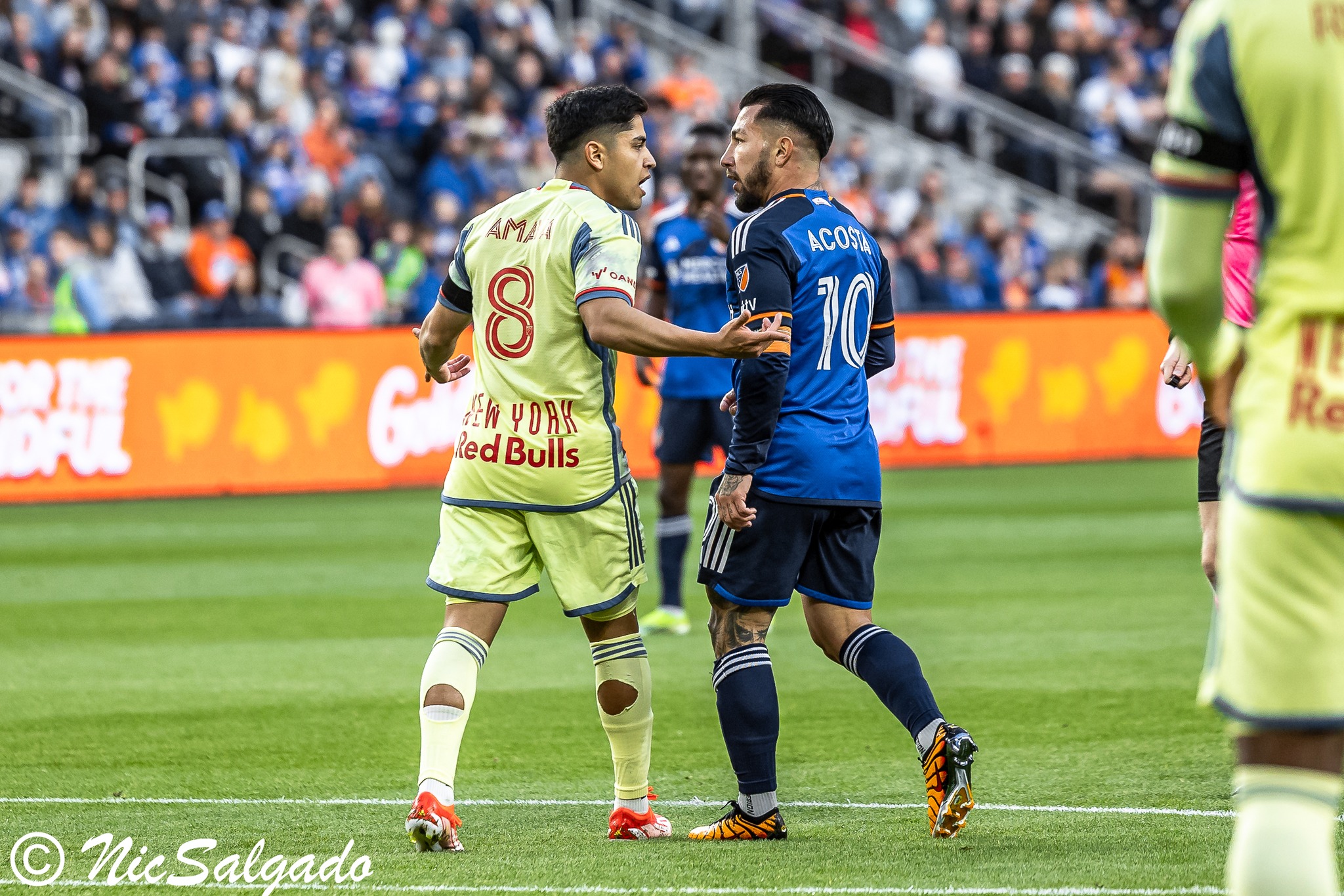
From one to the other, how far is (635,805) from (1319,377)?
121 inches

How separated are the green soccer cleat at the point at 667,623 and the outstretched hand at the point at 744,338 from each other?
16.2 ft

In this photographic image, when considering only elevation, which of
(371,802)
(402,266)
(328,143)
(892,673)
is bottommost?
(371,802)

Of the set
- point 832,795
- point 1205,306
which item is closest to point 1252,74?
point 1205,306

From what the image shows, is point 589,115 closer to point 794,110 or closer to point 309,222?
point 794,110

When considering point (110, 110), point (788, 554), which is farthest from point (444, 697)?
point (110, 110)

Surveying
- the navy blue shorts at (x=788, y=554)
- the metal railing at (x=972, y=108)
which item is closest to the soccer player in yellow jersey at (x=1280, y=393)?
the navy blue shorts at (x=788, y=554)

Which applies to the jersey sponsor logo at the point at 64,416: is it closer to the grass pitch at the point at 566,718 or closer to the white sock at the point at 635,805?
the grass pitch at the point at 566,718

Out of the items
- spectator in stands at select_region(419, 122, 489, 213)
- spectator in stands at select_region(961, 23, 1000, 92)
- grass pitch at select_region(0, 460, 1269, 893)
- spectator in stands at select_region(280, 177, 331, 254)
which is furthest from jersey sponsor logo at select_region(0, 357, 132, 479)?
spectator in stands at select_region(961, 23, 1000, 92)

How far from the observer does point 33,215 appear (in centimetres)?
1891

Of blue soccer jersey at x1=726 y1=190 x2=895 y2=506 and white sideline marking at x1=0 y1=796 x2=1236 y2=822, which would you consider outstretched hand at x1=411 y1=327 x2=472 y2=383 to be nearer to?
blue soccer jersey at x1=726 y1=190 x2=895 y2=506

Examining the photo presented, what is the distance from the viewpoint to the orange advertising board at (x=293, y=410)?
15961 millimetres

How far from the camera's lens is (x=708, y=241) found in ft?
31.6

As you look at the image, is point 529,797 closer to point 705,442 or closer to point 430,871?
point 430,871

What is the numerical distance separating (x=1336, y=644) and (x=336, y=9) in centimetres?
2104
